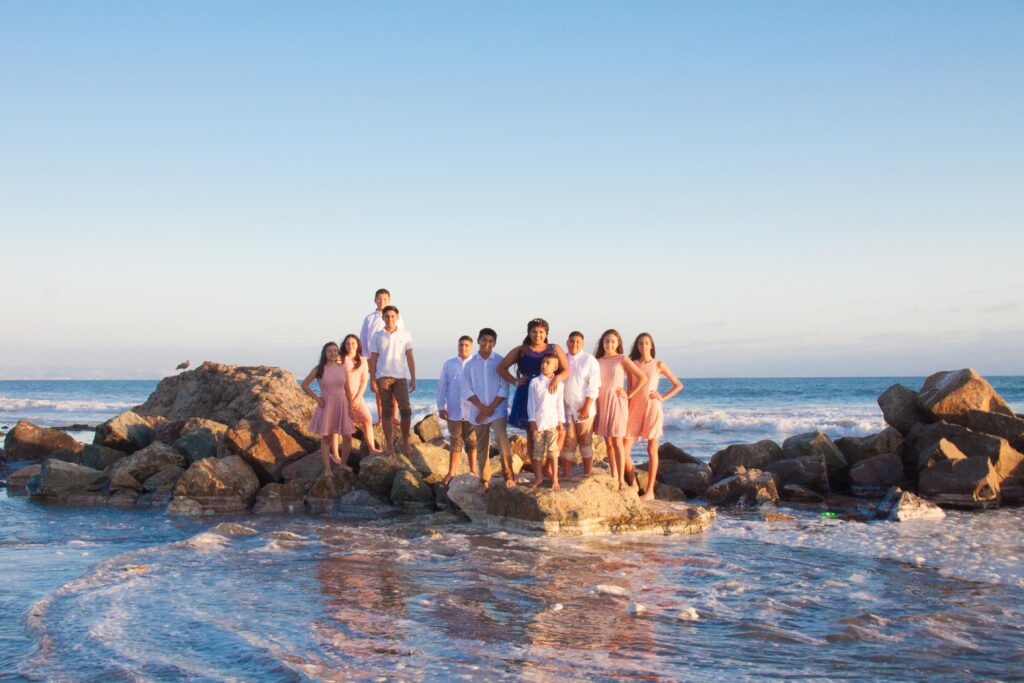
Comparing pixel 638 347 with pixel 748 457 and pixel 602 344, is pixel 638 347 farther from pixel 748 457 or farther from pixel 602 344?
pixel 748 457

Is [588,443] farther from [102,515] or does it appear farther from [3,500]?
[3,500]

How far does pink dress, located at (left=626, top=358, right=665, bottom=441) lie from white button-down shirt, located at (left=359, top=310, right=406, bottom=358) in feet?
10.8

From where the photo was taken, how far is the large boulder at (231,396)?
15.6 m

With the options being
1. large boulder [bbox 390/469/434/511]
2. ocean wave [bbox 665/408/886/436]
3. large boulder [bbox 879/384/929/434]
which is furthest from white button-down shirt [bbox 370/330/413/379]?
ocean wave [bbox 665/408/886/436]

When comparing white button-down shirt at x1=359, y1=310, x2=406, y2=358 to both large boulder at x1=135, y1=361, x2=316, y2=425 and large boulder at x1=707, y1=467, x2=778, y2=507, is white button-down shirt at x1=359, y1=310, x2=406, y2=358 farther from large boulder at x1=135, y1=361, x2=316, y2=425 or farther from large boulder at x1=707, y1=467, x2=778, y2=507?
large boulder at x1=707, y1=467, x2=778, y2=507

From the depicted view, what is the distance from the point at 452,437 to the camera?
1091cm

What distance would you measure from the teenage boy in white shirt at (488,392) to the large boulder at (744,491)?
3.79 metres

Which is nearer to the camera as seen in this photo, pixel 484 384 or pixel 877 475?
pixel 484 384

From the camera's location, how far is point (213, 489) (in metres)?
12.0

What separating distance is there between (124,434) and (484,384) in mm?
8351

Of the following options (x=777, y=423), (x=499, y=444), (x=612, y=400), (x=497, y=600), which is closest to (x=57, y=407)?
(x=777, y=423)

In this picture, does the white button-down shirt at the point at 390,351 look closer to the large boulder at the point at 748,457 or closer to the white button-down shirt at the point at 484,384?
the white button-down shirt at the point at 484,384

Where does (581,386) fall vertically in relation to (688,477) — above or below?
above

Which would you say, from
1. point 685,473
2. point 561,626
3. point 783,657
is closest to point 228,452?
point 685,473
